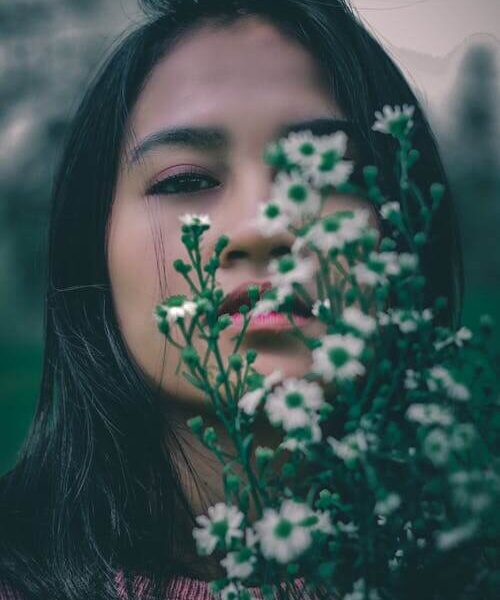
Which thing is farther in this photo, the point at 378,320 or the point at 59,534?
the point at 59,534

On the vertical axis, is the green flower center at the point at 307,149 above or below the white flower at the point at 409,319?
above

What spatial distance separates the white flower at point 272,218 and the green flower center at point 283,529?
0.21 meters

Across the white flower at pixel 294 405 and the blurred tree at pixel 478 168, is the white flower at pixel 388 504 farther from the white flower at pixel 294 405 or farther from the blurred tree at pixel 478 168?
the blurred tree at pixel 478 168

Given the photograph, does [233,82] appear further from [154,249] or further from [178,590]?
[178,590]

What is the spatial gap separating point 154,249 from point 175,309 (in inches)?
15.6

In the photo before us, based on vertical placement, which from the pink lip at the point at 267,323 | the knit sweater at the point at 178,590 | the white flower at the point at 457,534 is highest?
the pink lip at the point at 267,323

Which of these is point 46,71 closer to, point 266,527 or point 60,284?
point 60,284

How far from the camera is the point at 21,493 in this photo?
1123 mm

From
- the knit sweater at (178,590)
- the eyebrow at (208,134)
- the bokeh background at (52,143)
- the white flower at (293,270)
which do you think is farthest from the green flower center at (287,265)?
the bokeh background at (52,143)

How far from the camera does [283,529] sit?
1.65ft

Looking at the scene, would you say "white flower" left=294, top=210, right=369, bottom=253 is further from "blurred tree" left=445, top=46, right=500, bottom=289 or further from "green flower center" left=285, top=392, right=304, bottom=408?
"blurred tree" left=445, top=46, right=500, bottom=289

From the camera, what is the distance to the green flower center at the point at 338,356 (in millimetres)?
511

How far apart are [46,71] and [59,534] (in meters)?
0.86

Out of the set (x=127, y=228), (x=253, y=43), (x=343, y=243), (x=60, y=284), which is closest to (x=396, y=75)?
(x=253, y=43)
